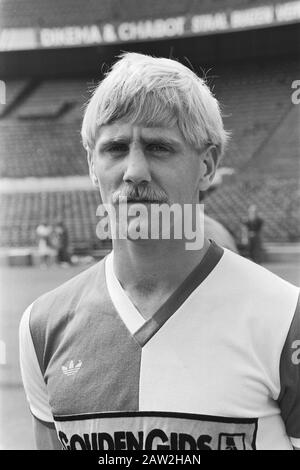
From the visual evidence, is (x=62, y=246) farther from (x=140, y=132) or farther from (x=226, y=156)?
(x=140, y=132)

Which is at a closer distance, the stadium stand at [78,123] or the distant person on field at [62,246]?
the distant person on field at [62,246]

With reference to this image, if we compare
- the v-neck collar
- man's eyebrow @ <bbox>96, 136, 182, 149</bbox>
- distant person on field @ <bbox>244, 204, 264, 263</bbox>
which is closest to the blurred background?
distant person on field @ <bbox>244, 204, 264, 263</bbox>

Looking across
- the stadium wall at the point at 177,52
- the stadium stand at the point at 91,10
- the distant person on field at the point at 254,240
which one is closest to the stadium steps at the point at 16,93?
the stadium wall at the point at 177,52

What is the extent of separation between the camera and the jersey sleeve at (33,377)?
100 cm

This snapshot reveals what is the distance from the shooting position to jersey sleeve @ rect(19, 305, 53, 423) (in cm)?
100

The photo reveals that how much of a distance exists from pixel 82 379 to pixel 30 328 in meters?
0.14

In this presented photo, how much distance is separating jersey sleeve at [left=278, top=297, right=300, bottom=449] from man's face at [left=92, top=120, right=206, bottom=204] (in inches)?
10.1

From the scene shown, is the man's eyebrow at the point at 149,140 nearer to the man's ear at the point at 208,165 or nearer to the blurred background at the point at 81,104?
the man's ear at the point at 208,165

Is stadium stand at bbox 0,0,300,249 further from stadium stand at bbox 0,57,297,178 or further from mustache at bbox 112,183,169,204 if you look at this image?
mustache at bbox 112,183,169,204

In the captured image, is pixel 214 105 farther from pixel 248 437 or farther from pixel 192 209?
pixel 248 437

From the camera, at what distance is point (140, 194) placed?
848 millimetres

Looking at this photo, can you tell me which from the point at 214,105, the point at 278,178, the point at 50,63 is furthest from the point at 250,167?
the point at 214,105

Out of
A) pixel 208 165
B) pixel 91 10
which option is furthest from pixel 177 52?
pixel 208 165

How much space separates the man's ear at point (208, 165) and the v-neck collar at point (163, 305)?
108mm
